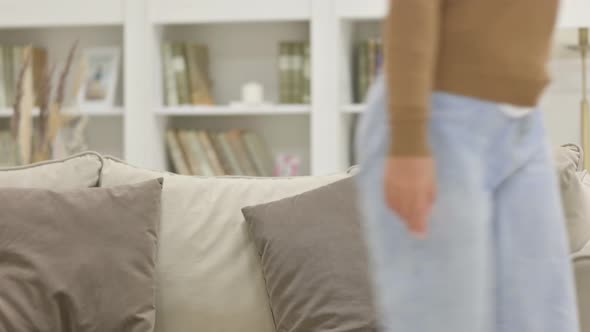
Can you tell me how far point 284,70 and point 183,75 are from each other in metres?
0.42

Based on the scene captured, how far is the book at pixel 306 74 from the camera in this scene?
12.6ft

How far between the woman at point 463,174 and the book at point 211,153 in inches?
110

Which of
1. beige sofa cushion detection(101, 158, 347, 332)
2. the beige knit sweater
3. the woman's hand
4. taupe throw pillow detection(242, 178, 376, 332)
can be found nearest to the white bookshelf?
beige sofa cushion detection(101, 158, 347, 332)

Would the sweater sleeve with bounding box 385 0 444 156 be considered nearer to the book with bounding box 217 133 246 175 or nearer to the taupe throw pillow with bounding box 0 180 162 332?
the taupe throw pillow with bounding box 0 180 162 332

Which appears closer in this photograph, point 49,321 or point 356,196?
point 49,321

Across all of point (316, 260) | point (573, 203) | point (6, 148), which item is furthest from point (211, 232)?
point (6, 148)

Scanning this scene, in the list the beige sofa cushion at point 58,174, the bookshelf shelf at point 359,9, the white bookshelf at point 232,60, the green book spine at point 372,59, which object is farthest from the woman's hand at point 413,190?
the green book spine at point 372,59

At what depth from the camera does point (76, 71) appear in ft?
13.7

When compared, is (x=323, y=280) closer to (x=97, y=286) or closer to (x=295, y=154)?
(x=97, y=286)

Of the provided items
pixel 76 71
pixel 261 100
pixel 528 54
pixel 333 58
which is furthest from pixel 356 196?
pixel 76 71

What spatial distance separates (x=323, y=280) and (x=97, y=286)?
0.51 meters

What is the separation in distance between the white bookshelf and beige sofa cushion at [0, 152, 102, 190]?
1.37m

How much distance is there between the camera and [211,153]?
396 cm

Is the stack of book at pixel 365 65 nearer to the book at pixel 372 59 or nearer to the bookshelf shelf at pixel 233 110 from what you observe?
the book at pixel 372 59
